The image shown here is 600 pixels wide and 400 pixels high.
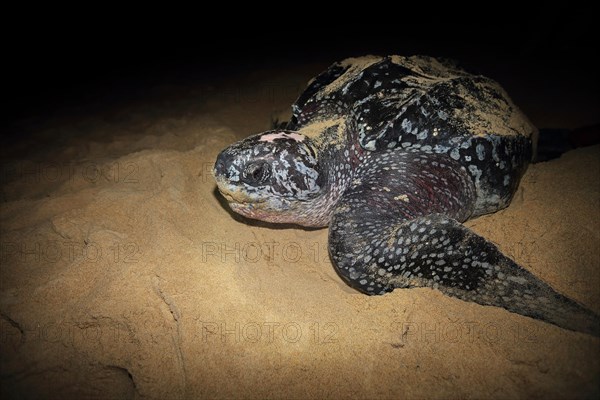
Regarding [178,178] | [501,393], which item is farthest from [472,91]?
[178,178]

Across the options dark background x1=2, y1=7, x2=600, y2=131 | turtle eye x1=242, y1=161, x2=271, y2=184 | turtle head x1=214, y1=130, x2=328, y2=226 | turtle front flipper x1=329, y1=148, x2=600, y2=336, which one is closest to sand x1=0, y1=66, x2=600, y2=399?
turtle front flipper x1=329, y1=148, x2=600, y2=336

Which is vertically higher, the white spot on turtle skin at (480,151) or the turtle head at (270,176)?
the white spot on turtle skin at (480,151)

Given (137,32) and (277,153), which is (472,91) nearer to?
(277,153)

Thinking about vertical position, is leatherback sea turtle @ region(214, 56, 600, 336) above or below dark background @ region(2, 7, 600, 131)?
below

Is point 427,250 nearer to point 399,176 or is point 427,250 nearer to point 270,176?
point 399,176

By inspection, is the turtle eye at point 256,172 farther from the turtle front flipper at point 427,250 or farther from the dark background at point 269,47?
the dark background at point 269,47

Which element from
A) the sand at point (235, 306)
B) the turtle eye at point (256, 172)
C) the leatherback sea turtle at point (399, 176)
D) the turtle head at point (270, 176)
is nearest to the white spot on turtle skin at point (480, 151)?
the leatherback sea turtle at point (399, 176)

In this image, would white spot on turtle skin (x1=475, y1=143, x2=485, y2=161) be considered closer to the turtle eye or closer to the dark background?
the turtle eye
